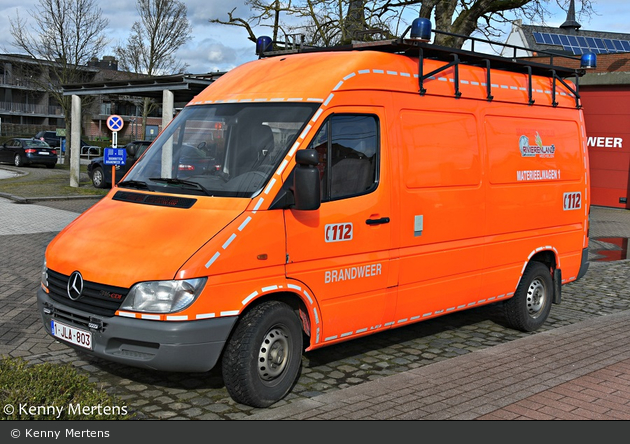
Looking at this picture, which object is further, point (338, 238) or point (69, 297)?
point (338, 238)

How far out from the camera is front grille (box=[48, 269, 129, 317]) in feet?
16.3

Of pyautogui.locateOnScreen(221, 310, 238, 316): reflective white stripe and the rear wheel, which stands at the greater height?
the rear wheel

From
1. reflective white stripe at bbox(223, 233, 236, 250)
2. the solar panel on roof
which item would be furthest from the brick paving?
the solar panel on roof

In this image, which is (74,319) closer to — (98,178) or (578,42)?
(98,178)

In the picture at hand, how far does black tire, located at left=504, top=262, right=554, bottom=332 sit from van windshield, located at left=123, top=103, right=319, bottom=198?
3539 mm

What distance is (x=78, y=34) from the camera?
35.1 m

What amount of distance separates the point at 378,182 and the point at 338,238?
675 mm

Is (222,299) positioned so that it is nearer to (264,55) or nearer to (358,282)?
(358,282)

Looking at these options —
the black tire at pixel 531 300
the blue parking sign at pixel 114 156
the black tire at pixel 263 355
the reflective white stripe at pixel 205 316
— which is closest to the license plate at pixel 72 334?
the reflective white stripe at pixel 205 316

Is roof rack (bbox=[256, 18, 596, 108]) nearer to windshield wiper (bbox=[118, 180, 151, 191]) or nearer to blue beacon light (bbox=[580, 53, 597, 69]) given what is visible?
blue beacon light (bbox=[580, 53, 597, 69])

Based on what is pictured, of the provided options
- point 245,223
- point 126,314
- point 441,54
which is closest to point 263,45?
point 441,54

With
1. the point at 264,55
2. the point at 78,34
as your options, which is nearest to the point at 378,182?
the point at 264,55

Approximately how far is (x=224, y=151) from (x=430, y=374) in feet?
8.34

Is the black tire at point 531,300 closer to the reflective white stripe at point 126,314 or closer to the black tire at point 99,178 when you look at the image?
the reflective white stripe at point 126,314
